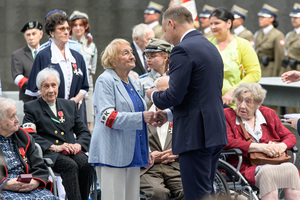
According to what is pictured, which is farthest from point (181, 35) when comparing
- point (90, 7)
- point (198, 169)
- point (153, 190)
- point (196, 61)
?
point (90, 7)

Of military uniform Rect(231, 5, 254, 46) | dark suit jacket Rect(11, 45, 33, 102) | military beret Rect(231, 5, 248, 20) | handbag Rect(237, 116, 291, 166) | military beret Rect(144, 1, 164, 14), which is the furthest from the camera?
military beret Rect(231, 5, 248, 20)

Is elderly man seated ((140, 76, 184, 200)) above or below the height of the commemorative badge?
below

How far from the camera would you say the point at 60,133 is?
202 inches

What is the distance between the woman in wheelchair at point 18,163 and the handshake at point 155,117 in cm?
96

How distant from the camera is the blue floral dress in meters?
4.38

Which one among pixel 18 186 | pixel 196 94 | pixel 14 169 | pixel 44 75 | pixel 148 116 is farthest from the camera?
pixel 44 75

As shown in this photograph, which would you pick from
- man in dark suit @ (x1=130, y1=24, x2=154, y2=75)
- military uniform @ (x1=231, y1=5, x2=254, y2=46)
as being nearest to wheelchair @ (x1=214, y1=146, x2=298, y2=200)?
man in dark suit @ (x1=130, y1=24, x2=154, y2=75)

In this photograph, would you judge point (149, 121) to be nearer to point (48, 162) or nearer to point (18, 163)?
point (48, 162)

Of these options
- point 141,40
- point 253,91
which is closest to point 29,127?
point 253,91

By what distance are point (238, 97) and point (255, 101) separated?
156mm

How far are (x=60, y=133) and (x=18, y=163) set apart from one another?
0.69 meters

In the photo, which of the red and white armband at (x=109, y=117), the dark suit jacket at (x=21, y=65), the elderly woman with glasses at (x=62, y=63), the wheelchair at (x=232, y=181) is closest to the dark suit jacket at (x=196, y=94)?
the red and white armband at (x=109, y=117)

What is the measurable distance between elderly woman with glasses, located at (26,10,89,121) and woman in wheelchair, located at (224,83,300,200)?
152 centimetres

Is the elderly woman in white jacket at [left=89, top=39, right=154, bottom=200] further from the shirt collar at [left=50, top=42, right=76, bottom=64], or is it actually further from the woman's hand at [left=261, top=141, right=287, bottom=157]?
the shirt collar at [left=50, top=42, right=76, bottom=64]
